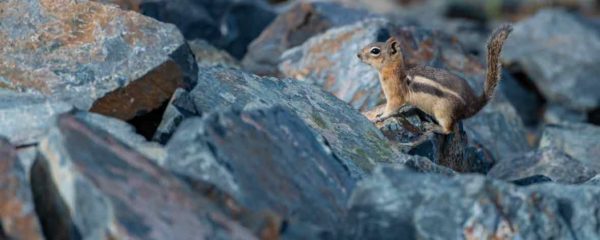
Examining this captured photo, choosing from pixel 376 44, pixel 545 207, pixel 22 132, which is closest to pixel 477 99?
pixel 376 44

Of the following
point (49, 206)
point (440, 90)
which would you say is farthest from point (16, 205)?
point (440, 90)

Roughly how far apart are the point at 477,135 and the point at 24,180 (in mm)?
6293

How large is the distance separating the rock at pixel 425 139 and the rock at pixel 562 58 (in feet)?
22.8

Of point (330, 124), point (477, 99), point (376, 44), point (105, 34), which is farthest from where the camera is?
point (376, 44)

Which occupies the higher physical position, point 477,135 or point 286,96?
point 286,96

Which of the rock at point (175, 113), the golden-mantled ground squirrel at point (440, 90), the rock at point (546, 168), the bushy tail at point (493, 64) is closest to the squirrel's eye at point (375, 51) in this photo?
the golden-mantled ground squirrel at point (440, 90)

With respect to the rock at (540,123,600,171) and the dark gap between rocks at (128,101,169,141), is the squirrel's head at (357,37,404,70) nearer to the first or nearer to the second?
the rock at (540,123,600,171)

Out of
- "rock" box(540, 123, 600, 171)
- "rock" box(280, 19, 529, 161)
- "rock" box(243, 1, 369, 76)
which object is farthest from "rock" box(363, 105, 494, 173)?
"rock" box(243, 1, 369, 76)

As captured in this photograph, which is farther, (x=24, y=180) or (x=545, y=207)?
(x=545, y=207)

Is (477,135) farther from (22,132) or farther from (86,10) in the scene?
(22,132)

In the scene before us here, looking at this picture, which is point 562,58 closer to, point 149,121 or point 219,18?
point 219,18

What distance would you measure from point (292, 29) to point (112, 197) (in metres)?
8.63

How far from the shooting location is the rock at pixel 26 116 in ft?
21.2

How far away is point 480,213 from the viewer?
20.2ft
